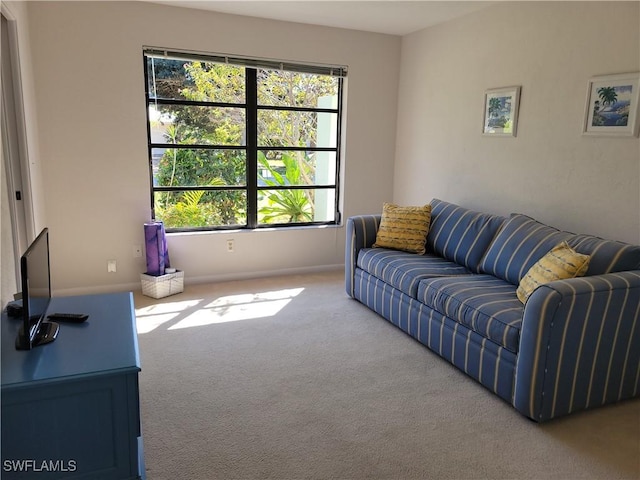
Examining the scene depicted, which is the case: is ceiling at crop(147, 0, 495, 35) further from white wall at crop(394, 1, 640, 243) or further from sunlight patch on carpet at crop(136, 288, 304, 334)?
sunlight patch on carpet at crop(136, 288, 304, 334)

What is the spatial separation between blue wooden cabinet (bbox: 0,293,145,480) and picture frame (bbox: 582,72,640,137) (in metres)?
3.09

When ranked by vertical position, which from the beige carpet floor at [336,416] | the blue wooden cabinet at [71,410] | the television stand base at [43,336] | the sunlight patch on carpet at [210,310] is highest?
the television stand base at [43,336]

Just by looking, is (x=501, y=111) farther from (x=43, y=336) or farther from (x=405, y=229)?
(x=43, y=336)

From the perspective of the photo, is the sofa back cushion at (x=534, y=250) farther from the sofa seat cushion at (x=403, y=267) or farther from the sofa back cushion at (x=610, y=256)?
the sofa seat cushion at (x=403, y=267)

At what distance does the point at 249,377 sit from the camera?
9.35ft

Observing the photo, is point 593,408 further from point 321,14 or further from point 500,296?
point 321,14

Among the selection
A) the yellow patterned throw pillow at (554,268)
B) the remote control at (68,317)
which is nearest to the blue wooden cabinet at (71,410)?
the remote control at (68,317)

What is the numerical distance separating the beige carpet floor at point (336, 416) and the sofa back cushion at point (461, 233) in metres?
0.77

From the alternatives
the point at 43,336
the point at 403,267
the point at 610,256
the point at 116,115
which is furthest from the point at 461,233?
the point at 116,115

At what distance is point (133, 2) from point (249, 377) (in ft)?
10.5

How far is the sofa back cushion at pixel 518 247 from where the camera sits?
3039 mm

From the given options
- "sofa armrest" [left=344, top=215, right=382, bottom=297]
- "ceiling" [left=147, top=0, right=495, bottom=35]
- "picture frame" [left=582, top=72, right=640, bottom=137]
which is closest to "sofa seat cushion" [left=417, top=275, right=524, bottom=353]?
"sofa armrest" [left=344, top=215, right=382, bottom=297]

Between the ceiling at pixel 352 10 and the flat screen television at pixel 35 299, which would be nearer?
the flat screen television at pixel 35 299

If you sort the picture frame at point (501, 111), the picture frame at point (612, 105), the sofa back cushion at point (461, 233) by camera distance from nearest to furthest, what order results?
the picture frame at point (612, 105) < the sofa back cushion at point (461, 233) < the picture frame at point (501, 111)
